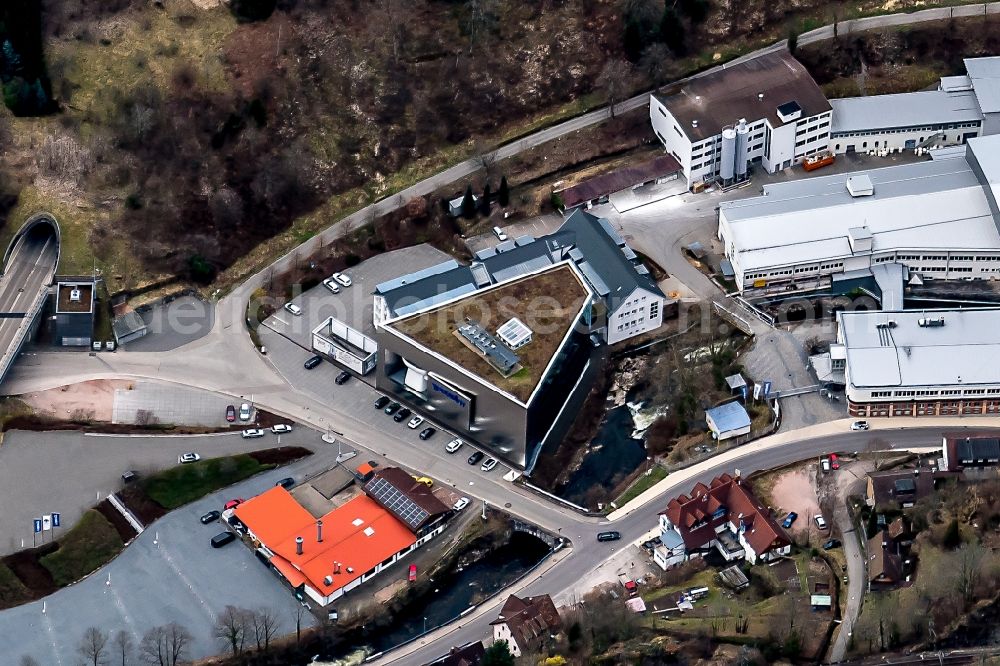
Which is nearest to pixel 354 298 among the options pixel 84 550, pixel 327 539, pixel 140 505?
pixel 327 539

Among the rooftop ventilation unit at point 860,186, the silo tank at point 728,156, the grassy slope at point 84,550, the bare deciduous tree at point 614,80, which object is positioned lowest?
the grassy slope at point 84,550

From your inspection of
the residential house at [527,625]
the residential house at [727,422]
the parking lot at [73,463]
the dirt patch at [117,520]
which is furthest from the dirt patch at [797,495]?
the dirt patch at [117,520]

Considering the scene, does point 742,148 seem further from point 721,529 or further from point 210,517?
point 210,517

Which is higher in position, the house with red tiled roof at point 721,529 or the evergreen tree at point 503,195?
the evergreen tree at point 503,195

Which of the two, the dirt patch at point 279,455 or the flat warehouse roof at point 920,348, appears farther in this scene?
the dirt patch at point 279,455

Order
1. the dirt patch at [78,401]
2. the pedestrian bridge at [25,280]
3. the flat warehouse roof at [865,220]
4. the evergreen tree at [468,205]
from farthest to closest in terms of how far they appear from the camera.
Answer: the evergreen tree at [468,205] < the flat warehouse roof at [865,220] < the pedestrian bridge at [25,280] < the dirt patch at [78,401]

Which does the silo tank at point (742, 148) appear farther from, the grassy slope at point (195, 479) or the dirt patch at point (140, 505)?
the dirt patch at point (140, 505)
